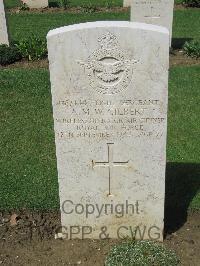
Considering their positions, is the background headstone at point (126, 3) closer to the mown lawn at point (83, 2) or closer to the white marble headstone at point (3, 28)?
the mown lawn at point (83, 2)

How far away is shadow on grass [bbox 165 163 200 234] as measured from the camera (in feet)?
18.1

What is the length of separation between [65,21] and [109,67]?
449 inches

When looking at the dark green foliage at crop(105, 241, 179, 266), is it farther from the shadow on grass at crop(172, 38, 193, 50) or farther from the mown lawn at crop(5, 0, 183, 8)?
the mown lawn at crop(5, 0, 183, 8)

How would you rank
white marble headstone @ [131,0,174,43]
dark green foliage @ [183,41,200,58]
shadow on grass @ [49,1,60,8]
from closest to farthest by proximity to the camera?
dark green foliage @ [183,41,200,58] < white marble headstone @ [131,0,174,43] < shadow on grass @ [49,1,60,8]

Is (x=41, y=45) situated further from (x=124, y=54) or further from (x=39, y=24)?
(x=124, y=54)

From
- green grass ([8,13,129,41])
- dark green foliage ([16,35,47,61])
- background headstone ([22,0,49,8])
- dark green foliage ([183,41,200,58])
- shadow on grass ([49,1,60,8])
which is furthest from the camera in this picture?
shadow on grass ([49,1,60,8])

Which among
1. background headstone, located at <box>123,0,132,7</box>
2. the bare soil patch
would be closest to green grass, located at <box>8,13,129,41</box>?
background headstone, located at <box>123,0,132,7</box>

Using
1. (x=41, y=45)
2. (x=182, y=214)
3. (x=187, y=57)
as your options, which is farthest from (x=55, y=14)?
(x=182, y=214)

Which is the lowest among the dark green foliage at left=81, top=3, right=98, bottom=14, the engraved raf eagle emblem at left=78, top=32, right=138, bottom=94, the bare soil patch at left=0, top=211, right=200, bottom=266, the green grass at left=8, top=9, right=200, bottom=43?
the bare soil patch at left=0, top=211, right=200, bottom=266

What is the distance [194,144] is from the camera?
7379 millimetres

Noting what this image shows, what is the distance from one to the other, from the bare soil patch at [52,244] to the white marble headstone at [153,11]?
25.3 feet

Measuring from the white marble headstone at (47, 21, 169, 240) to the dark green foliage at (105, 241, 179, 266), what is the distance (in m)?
0.51

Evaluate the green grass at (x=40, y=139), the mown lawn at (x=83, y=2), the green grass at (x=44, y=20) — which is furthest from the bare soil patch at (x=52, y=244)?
the mown lawn at (x=83, y=2)

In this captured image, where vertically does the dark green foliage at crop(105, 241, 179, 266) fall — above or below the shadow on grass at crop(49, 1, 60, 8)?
below
